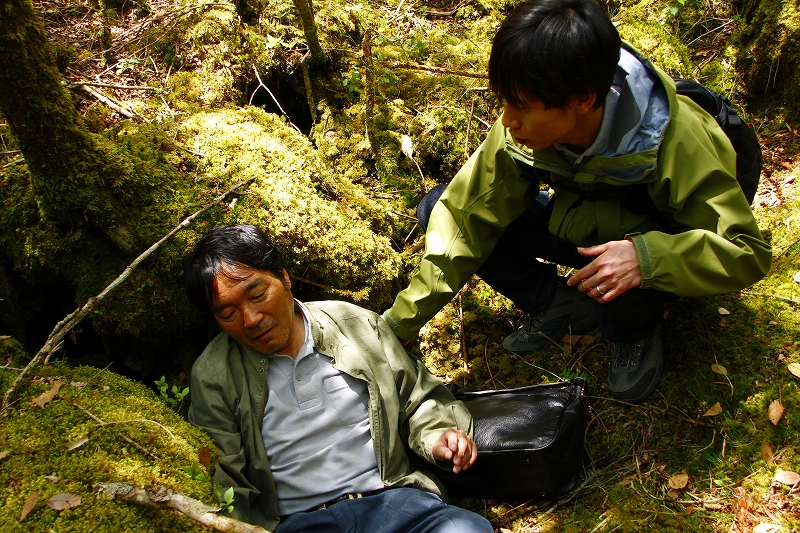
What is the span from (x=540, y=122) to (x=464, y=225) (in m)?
0.82

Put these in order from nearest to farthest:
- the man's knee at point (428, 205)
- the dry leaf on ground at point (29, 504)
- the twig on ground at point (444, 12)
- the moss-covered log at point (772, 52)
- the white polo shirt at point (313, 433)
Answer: the dry leaf on ground at point (29, 504) < the white polo shirt at point (313, 433) < the man's knee at point (428, 205) < the moss-covered log at point (772, 52) < the twig on ground at point (444, 12)

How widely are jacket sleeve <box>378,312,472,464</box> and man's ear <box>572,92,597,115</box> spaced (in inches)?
62.7

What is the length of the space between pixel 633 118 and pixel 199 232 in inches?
104

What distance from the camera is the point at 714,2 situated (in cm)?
511

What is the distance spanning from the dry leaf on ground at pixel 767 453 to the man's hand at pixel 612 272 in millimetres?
1153

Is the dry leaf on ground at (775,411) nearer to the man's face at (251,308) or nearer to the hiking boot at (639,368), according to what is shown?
the hiking boot at (639,368)

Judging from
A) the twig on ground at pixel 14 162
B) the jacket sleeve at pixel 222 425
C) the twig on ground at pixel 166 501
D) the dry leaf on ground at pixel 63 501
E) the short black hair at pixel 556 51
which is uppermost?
the short black hair at pixel 556 51

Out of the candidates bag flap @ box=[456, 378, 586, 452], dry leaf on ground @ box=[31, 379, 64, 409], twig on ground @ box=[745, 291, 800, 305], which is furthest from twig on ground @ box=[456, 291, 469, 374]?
dry leaf on ground @ box=[31, 379, 64, 409]

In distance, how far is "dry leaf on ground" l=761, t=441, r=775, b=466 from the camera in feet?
9.07

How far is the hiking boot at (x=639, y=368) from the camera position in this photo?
10.8 feet

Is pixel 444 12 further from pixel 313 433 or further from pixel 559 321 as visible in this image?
pixel 313 433

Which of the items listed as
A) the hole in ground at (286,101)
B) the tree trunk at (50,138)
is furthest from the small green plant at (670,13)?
the tree trunk at (50,138)

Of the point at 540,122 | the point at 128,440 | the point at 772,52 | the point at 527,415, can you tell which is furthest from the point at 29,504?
the point at 772,52

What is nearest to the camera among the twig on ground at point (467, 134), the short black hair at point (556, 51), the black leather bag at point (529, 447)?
the short black hair at point (556, 51)
